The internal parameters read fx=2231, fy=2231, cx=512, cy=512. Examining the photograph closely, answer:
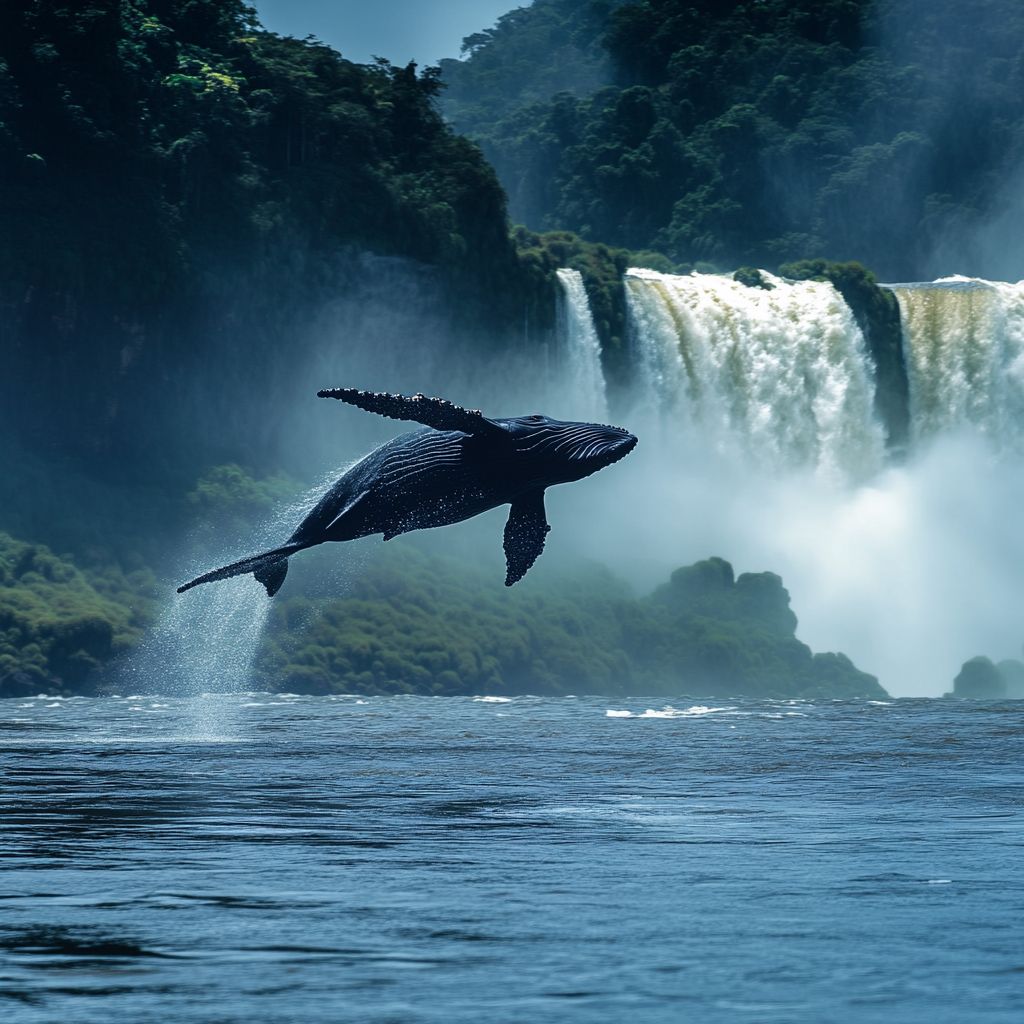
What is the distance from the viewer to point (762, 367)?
84.3 metres

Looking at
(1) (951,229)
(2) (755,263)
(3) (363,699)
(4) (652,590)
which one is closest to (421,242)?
(4) (652,590)

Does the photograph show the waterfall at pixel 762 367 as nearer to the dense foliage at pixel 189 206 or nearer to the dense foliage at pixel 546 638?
the dense foliage at pixel 189 206

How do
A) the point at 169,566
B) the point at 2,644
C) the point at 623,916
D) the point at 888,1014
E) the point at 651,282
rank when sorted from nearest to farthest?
the point at 888,1014 → the point at 623,916 → the point at 2,644 → the point at 169,566 → the point at 651,282

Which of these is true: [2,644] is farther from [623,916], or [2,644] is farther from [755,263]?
[755,263]

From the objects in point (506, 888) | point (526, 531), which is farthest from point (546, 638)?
point (526, 531)

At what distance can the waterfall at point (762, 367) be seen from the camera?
275 ft

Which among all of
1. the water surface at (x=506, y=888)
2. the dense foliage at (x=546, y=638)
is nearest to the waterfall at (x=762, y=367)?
the dense foliage at (x=546, y=638)

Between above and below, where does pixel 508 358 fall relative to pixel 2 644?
above

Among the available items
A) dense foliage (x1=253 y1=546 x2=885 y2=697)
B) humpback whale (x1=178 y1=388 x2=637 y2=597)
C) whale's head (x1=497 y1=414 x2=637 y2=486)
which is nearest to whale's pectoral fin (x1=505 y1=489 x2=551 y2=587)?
humpback whale (x1=178 y1=388 x2=637 y2=597)

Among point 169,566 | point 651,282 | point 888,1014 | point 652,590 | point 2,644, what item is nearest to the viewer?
point 888,1014

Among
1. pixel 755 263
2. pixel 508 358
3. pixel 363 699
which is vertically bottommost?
pixel 363 699

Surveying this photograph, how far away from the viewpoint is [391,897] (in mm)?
18078

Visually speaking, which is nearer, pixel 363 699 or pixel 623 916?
pixel 623 916

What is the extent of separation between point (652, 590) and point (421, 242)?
14.8 m
